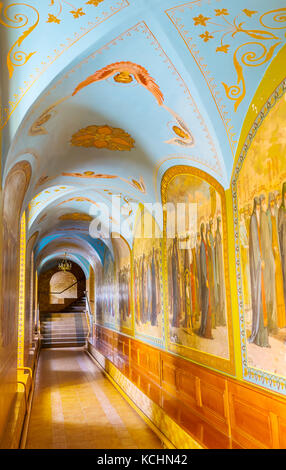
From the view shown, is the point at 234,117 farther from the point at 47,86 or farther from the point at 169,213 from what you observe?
the point at 169,213

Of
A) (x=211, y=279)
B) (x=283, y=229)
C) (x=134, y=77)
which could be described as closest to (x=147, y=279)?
(x=211, y=279)

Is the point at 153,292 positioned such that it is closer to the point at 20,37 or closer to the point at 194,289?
the point at 194,289

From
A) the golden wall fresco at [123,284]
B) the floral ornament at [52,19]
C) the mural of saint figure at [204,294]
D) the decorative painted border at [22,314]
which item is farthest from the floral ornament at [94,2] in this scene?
the golden wall fresco at [123,284]

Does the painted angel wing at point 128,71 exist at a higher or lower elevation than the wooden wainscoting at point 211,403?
higher

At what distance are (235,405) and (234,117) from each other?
13.4 feet

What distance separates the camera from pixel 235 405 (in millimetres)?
5297

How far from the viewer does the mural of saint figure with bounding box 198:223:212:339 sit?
6262 millimetres

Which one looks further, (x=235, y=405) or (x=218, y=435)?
(x=218, y=435)

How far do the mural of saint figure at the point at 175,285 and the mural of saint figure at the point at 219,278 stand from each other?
5.80 feet

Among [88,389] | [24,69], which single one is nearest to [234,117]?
[24,69]

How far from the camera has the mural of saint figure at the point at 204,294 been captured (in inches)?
247

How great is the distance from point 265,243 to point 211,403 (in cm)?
303

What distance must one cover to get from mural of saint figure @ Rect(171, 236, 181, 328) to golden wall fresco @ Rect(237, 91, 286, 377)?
2.59 metres

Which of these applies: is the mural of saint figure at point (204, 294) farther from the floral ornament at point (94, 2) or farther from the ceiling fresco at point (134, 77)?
the floral ornament at point (94, 2)
